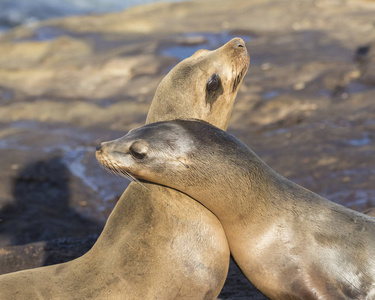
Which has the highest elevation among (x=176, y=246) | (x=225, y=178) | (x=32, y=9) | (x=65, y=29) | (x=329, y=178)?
(x=225, y=178)

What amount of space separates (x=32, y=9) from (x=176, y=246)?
30.3 meters

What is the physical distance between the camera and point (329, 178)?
7984mm

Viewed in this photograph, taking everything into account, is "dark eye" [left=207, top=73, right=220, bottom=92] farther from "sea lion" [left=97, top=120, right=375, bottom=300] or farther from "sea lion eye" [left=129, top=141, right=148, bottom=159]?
"sea lion eye" [left=129, top=141, right=148, bottom=159]

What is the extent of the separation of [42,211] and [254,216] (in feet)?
15.8

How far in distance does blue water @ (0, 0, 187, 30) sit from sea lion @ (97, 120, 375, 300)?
1032 inches

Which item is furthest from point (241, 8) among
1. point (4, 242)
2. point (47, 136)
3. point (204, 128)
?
point (204, 128)

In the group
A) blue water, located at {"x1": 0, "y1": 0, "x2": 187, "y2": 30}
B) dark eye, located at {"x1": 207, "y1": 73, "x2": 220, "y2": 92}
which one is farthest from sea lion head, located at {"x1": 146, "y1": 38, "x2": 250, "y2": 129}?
blue water, located at {"x1": 0, "y1": 0, "x2": 187, "y2": 30}

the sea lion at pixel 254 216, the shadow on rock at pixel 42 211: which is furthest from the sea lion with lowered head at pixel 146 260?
the shadow on rock at pixel 42 211

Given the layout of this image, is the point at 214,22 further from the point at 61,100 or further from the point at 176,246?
the point at 176,246

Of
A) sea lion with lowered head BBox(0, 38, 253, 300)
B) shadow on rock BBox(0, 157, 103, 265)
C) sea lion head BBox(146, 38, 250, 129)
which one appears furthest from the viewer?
shadow on rock BBox(0, 157, 103, 265)

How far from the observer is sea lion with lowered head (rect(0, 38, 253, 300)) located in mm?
4062

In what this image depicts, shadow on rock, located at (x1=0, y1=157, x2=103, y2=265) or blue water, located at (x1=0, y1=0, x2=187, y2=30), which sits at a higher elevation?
shadow on rock, located at (x1=0, y1=157, x2=103, y2=265)

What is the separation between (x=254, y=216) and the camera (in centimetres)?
423

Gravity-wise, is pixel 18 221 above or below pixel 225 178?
below
